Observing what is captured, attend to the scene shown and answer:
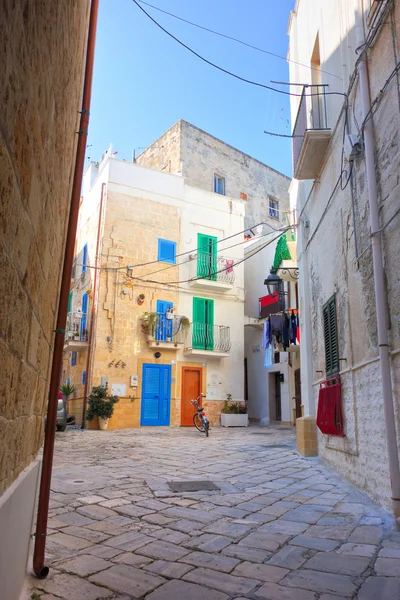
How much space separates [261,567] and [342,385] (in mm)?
3696

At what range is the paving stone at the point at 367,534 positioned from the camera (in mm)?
3621

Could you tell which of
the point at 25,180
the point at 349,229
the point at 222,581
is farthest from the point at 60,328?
the point at 349,229

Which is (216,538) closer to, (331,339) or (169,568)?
(169,568)

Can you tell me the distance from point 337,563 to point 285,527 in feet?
3.01

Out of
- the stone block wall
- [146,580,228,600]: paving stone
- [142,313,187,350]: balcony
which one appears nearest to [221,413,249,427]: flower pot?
[142,313,187,350]: balcony

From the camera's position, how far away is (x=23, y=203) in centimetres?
157

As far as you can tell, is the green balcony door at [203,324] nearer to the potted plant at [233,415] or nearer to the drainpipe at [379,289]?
the potted plant at [233,415]

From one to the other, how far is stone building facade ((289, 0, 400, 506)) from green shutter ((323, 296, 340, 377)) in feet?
0.14

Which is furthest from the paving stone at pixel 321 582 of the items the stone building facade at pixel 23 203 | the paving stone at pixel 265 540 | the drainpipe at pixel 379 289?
the stone building facade at pixel 23 203

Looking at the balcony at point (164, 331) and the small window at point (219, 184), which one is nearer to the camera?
the balcony at point (164, 331)

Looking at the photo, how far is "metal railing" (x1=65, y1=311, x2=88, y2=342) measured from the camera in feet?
55.0

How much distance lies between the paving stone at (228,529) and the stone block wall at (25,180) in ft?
6.55

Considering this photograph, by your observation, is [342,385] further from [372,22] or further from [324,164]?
[372,22]

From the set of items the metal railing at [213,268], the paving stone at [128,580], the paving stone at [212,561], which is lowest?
the paving stone at [128,580]
